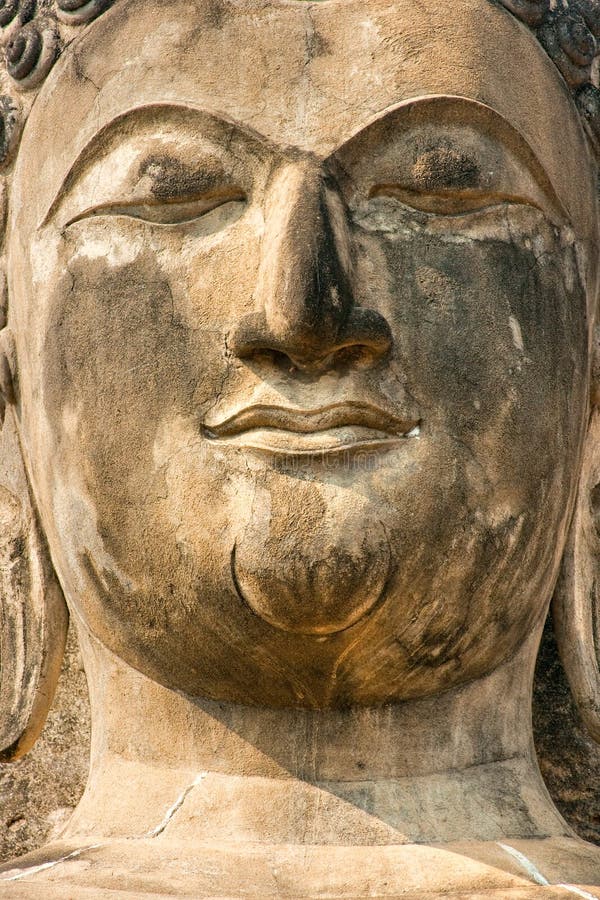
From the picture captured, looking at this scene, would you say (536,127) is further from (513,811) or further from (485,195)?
(513,811)

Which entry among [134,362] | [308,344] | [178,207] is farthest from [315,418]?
[178,207]

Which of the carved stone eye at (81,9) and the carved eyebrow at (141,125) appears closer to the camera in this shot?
the carved eyebrow at (141,125)

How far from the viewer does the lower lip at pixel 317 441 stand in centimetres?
446

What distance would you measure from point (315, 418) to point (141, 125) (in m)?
0.95

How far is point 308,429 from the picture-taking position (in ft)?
14.7

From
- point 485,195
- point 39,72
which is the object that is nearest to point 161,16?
point 39,72

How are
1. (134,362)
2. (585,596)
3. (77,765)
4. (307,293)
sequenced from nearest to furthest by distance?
(307,293)
(134,362)
(585,596)
(77,765)

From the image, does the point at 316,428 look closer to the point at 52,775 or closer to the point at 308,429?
the point at 308,429

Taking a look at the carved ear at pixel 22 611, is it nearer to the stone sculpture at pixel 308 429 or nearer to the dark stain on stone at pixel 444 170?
the stone sculpture at pixel 308 429

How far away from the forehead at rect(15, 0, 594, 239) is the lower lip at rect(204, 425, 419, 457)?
0.74m

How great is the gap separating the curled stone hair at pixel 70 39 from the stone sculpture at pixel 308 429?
3cm

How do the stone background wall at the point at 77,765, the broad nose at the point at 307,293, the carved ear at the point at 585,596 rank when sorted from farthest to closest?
the stone background wall at the point at 77,765 → the carved ear at the point at 585,596 → the broad nose at the point at 307,293

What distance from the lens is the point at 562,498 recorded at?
4.85 m

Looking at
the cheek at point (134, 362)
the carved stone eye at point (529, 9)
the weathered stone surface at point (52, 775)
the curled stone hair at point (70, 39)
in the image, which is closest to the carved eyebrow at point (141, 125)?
the cheek at point (134, 362)
